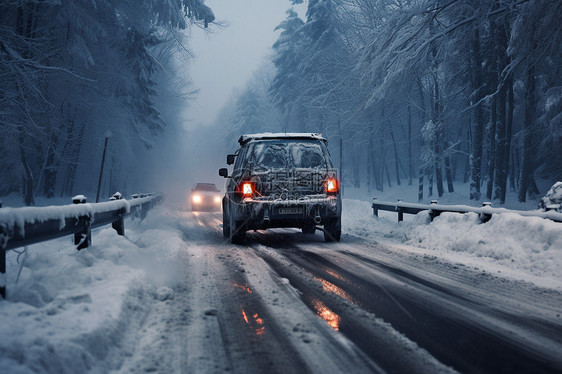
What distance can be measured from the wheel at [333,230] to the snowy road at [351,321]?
8.11ft

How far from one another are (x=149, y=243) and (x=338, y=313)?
183 inches

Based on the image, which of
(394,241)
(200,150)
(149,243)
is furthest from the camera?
(200,150)

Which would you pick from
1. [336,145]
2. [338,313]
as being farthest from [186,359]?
[336,145]

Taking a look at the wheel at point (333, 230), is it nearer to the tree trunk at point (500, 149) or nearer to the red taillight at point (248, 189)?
the red taillight at point (248, 189)

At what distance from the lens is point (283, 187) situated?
804 cm

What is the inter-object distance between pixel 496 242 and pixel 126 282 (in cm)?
588

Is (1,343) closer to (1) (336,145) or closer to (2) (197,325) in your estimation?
(2) (197,325)

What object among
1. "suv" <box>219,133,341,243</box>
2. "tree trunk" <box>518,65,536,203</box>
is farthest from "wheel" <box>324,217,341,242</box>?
"tree trunk" <box>518,65,536,203</box>

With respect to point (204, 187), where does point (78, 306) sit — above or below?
below

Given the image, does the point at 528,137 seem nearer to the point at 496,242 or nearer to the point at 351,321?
the point at 496,242

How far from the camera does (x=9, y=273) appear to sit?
4074 mm

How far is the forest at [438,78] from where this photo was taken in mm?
12320

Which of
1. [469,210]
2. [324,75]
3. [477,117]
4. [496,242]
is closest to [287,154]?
[469,210]

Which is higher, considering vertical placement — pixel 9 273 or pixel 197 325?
pixel 9 273
